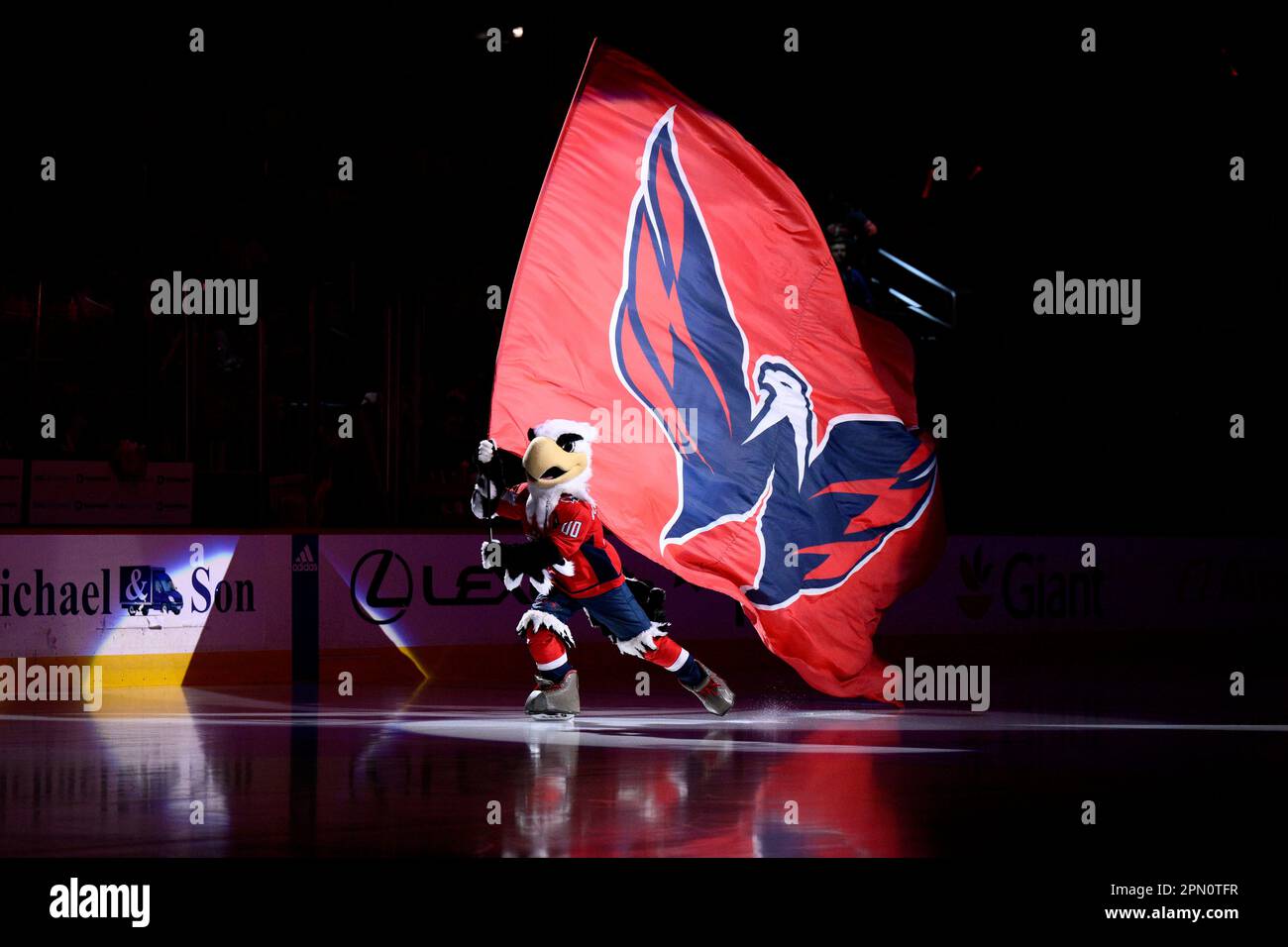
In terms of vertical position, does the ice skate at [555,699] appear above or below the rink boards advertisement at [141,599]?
below

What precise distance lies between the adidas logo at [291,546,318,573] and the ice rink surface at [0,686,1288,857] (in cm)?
209

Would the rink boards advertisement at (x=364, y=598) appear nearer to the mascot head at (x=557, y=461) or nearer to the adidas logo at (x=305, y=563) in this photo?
the adidas logo at (x=305, y=563)

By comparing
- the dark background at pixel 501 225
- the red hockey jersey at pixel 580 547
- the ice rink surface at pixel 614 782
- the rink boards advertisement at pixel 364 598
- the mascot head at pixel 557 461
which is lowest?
the ice rink surface at pixel 614 782

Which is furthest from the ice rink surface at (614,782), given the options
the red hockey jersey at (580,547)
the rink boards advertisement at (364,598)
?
the rink boards advertisement at (364,598)

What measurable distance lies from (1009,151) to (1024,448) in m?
4.51

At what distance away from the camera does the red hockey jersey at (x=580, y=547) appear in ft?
33.8

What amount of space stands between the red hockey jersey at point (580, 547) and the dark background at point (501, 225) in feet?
18.0

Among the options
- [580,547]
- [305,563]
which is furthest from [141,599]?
[580,547]

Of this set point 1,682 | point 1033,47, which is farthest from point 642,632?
point 1033,47

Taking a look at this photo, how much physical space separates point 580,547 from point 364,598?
3.98m

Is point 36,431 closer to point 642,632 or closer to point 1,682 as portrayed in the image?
point 1,682

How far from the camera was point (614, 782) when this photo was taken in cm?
805

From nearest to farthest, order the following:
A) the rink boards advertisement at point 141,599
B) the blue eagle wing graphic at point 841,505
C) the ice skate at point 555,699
Result: the ice skate at point 555,699 < the blue eagle wing graphic at point 841,505 < the rink boards advertisement at point 141,599

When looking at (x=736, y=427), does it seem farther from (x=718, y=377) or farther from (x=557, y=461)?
(x=557, y=461)
